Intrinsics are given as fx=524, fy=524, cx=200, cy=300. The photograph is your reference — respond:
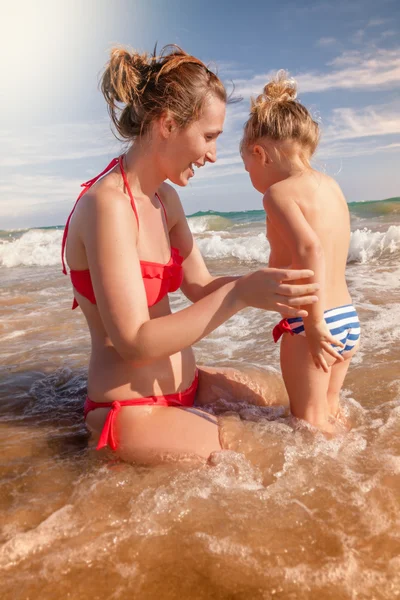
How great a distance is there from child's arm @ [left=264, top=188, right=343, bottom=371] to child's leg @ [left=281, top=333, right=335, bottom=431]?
0.12m

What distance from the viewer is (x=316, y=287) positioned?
2199 millimetres

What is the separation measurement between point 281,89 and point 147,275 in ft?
4.99

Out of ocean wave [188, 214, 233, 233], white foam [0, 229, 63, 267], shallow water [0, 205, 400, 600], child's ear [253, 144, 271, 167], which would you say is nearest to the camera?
shallow water [0, 205, 400, 600]

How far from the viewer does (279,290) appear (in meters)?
2.18

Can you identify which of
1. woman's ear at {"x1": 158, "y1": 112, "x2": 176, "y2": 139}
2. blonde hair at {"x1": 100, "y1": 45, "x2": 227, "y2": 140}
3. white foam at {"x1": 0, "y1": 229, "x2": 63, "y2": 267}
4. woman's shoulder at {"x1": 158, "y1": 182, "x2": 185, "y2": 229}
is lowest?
white foam at {"x1": 0, "y1": 229, "x2": 63, "y2": 267}

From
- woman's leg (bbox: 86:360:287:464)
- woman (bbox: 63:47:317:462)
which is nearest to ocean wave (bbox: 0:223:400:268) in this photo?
woman (bbox: 63:47:317:462)

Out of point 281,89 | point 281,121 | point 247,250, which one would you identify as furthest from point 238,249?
→ point 281,121

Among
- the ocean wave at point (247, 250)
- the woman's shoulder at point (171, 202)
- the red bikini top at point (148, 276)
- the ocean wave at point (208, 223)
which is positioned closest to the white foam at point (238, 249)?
the ocean wave at point (247, 250)

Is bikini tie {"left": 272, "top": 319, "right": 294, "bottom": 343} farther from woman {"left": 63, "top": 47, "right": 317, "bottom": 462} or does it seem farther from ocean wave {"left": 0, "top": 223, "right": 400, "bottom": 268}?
ocean wave {"left": 0, "top": 223, "right": 400, "bottom": 268}

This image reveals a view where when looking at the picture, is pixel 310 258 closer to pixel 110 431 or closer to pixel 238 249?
pixel 110 431

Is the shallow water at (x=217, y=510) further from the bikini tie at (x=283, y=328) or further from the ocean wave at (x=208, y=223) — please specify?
the ocean wave at (x=208, y=223)

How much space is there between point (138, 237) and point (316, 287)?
2.96 feet

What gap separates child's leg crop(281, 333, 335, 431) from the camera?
2.76 meters

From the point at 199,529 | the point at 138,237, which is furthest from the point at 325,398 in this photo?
the point at 138,237
